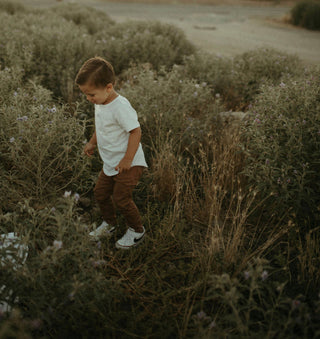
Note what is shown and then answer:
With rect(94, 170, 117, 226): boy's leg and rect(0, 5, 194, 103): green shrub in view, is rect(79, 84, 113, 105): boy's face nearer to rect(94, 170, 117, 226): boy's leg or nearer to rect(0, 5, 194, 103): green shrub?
rect(94, 170, 117, 226): boy's leg

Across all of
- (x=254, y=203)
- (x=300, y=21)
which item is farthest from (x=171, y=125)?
(x=300, y=21)

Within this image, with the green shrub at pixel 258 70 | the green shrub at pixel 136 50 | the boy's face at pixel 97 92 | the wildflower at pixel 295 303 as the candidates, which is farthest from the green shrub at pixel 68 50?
the wildflower at pixel 295 303

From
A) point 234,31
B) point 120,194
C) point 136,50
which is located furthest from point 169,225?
point 234,31

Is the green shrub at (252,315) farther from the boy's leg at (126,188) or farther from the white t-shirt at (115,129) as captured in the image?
the white t-shirt at (115,129)

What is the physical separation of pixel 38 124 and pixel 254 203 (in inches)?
92.5

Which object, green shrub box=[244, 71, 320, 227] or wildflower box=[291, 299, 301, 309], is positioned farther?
green shrub box=[244, 71, 320, 227]

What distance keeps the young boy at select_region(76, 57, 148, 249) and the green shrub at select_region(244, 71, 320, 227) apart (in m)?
1.19

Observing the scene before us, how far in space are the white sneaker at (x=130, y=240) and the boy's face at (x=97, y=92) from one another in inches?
46.6

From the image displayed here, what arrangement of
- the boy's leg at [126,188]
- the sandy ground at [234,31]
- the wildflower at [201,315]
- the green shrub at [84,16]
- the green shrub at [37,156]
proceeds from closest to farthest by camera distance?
1. the wildflower at [201,315]
2. the boy's leg at [126,188]
3. the green shrub at [37,156]
4. the green shrub at [84,16]
5. the sandy ground at [234,31]

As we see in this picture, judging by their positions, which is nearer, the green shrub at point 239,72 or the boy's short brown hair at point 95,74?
the boy's short brown hair at point 95,74

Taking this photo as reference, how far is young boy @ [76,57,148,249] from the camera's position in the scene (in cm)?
245

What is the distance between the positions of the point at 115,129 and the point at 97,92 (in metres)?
0.32

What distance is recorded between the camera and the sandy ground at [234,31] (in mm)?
10508

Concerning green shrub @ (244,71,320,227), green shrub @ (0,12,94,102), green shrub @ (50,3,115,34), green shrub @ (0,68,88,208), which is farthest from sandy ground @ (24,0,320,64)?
green shrub @ (0,68,88,208)
